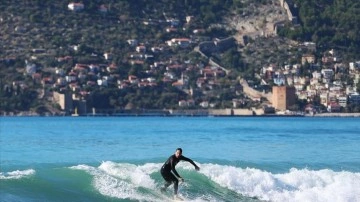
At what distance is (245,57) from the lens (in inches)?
5527

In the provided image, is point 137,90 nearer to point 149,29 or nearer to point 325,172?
point 149,29

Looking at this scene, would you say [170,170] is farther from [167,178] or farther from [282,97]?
[282,97]

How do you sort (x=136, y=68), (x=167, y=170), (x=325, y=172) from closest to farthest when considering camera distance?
(x=167, y=170) → (x=325, y=172) → (x=136, y=68)

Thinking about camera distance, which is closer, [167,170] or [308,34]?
[167,170]

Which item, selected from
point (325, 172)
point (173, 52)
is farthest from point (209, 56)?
point (325, 172)

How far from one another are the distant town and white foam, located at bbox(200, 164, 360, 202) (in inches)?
3397

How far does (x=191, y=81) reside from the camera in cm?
13312

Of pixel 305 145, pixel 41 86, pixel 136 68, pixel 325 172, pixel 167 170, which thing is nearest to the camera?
pixel 167 170

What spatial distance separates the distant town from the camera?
4948 inches

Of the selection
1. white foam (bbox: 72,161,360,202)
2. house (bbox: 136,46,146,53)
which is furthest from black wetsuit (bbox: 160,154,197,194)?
house (bbox: 136,46,146,53)

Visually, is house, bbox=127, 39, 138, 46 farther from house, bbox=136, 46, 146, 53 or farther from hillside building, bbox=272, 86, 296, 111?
hillside building, bbox=272, 86, 296, 111

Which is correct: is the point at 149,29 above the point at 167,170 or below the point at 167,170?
above

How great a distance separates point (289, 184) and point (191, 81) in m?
99.0

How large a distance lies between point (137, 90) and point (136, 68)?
31.3 feet
